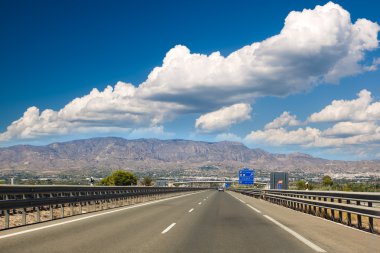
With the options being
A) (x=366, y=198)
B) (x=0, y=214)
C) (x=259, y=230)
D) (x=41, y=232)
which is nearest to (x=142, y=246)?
(x=41, y=232)

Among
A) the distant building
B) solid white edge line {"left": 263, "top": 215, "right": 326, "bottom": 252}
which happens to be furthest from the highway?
the distant building

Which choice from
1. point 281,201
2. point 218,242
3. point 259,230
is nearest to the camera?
point 218,242

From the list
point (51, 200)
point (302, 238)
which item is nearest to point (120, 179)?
point (51, 200)

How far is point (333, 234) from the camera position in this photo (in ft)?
44.4

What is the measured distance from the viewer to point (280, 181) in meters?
60.0

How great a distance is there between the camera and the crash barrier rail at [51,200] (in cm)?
1500

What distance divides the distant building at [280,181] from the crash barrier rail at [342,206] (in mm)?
23171

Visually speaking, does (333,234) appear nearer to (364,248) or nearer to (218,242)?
(364,248)

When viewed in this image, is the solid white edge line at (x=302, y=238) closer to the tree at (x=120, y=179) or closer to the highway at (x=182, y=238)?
the highway at (x=182, y=238)

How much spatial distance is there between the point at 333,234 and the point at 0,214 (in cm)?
1383

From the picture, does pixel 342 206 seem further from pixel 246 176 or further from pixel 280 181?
pixel 246 176

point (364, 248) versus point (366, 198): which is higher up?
point (366, 198)

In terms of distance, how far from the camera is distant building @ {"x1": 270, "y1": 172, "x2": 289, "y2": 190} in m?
59.5

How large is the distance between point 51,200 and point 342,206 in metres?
10.7
